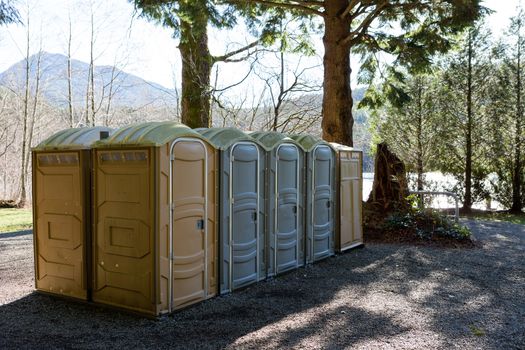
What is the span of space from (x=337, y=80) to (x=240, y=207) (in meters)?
5.64

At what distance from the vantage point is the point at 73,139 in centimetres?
506

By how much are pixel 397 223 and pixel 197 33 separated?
19.6ft

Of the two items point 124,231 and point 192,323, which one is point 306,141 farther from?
point 192,323

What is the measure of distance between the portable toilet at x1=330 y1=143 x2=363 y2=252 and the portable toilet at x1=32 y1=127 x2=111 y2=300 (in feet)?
13.0

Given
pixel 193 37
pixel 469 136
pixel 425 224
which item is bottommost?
pixel 425 224

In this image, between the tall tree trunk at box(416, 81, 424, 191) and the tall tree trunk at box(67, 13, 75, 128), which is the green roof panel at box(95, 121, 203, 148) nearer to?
the tall tree trunk at box(67, 13, 75, 128)

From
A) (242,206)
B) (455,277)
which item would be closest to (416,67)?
(455,277)

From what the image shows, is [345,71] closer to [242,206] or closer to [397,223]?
[397,223]

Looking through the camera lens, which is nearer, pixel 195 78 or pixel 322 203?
pixel 322 203

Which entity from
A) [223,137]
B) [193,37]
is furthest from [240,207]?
[193,37]

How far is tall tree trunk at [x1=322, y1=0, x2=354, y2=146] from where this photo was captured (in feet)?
33.2

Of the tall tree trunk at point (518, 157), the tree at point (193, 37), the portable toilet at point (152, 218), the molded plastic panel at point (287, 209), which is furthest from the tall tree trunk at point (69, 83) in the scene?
the tall tree trunk at point (518, 157)

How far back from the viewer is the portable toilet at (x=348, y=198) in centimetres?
765

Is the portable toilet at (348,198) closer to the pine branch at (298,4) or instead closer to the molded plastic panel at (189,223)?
the molded plastic panel at (189,223)
